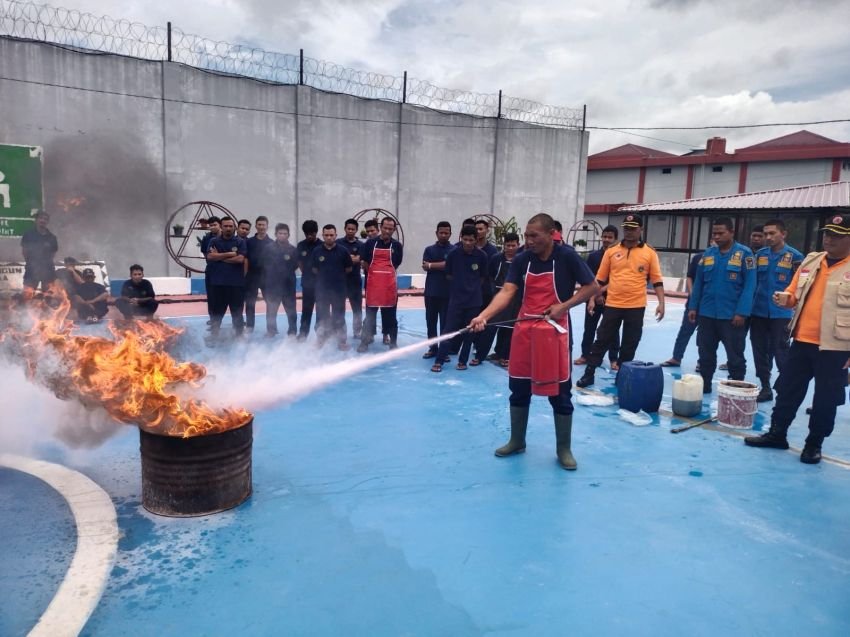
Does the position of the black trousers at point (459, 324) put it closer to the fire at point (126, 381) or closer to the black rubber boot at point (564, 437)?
the black rubber boot at point (564, 437)

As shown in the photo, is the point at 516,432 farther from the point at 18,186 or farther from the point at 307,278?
the point at 18,186

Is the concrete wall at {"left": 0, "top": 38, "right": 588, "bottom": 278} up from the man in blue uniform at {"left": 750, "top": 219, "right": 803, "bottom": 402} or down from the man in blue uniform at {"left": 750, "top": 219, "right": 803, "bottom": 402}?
up

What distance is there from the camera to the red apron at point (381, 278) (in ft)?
28.3

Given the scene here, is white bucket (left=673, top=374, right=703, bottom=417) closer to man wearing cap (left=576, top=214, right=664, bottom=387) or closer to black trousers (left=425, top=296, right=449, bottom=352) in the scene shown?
man wearing cap (left=576, top=214, right=664, bottom=387)

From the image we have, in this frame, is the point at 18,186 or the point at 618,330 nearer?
the point at 618,330

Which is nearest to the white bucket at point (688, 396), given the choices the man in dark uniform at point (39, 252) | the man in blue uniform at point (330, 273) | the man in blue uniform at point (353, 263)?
the man in blue uniform at point (330, 273)

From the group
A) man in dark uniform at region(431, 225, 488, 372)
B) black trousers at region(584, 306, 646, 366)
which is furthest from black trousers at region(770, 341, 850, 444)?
man in dark uniform at region(431, 225, 488, 372)

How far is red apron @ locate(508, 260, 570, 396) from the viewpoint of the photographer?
4504mm

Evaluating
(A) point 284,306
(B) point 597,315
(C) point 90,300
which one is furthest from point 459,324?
(C) point 90,300

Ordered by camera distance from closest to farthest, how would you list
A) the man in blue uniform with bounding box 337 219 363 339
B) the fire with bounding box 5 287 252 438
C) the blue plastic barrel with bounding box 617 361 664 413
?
1. the fire with bounding box 5 287 252 438
2. the blue plastic barrel with bounding box 617 361 664 413
3. the man in blue uniform with bounding box 337 219 363 339

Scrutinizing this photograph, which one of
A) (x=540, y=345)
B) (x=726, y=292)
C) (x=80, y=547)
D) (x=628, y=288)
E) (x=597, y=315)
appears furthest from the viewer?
(x=597, y=315)

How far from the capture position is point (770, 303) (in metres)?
6.41

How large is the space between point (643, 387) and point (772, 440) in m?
1.27

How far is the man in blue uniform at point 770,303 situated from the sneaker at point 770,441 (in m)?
1.53
